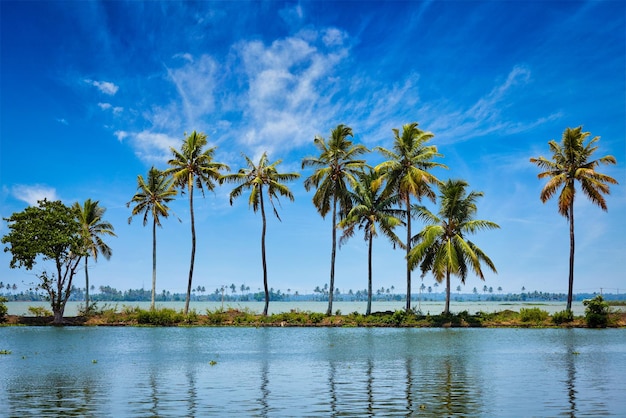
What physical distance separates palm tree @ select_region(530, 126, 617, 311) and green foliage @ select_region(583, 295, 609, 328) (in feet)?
9.60

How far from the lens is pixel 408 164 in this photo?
2453 inches

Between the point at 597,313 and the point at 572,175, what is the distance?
47.0 feet

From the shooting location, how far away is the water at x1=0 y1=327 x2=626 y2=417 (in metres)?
18.0

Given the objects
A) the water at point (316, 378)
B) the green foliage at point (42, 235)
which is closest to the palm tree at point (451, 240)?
the water at point (316, 378)

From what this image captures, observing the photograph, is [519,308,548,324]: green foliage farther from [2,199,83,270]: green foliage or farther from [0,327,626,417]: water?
[2,199,83,270]: green foliage

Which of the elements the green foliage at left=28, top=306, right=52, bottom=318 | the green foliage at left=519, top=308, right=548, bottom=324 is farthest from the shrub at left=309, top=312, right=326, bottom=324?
the green foliage at left=28, top=306, right=52, bottom=318

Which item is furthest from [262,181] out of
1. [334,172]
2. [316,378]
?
[316,378]

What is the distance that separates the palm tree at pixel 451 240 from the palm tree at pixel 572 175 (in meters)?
7.98

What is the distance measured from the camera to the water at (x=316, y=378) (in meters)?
18.0

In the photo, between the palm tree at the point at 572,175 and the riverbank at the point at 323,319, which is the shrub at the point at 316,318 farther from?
the palm tree at the point at 572,175

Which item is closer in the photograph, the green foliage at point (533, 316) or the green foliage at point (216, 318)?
the green foliage at point (533, 316)

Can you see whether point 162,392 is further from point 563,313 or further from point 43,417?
point 563,313

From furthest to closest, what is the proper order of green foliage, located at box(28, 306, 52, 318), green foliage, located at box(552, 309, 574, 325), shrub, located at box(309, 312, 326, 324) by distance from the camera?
green foliage, located at box(28, 306, 52, 318) → shrub, located at box(309, 312, 326, 324) → green foliage, located at box(552, 309, 574, 325)

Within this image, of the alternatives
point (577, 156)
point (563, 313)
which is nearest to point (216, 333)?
point (563, 313)
